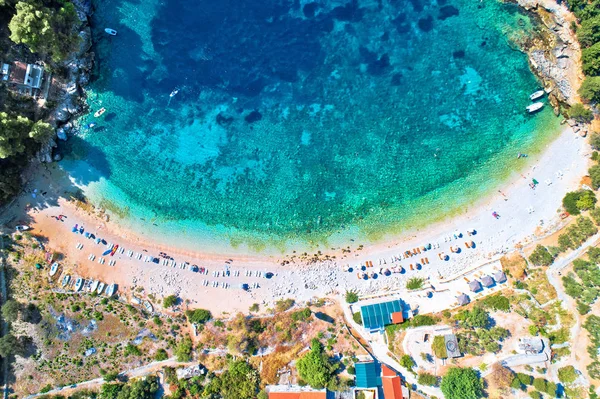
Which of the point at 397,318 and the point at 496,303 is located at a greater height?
the point at 496,303

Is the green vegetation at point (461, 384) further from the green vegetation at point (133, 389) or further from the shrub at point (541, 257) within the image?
the green vegetation at point (133, 389)

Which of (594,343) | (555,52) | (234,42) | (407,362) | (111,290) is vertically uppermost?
(234,42)

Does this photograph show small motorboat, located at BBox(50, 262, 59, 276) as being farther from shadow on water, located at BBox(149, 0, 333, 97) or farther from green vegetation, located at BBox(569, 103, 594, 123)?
green vegetation, located at BBox(569, 103, 594, 123)

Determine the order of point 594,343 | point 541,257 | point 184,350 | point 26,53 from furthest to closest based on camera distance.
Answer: point 541,257 < point 184,350 < point 26,53 < point 594,343

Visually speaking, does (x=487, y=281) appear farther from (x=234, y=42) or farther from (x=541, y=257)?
(x=234, y=42)

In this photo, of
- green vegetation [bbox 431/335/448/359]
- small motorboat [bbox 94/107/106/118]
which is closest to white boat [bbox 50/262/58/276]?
small motorboat [bbox 94/107/106/118]

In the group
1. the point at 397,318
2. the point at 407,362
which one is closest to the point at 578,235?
the point at 397,318

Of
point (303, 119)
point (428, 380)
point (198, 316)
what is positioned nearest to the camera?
point (428, 380)
